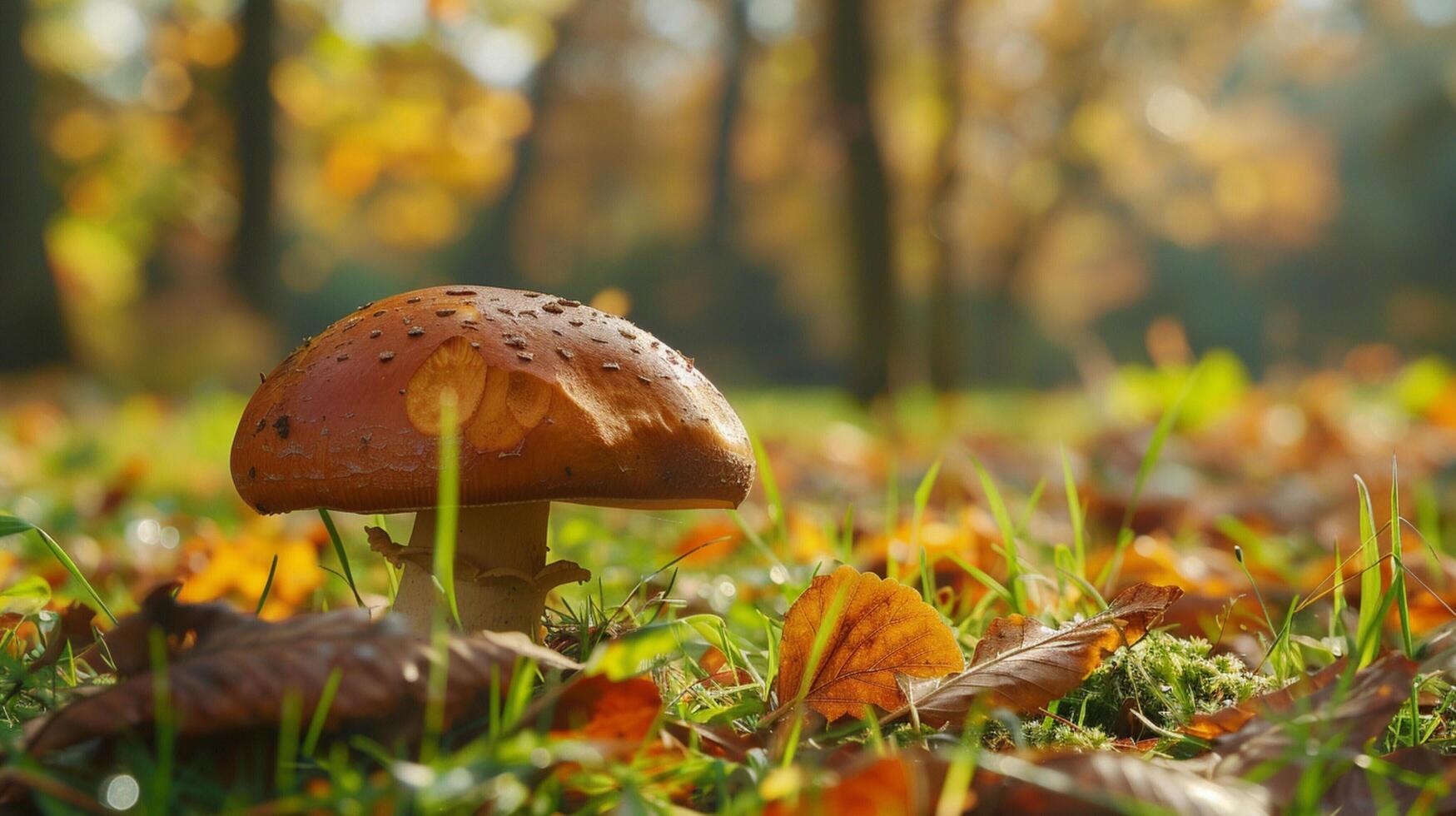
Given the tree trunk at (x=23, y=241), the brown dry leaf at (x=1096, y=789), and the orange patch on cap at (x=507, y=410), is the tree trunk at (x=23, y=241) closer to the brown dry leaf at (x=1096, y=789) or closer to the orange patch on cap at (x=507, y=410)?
the orange patch on cap at (x=507, y=410)

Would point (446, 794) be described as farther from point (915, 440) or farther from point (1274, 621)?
point (915, 440)

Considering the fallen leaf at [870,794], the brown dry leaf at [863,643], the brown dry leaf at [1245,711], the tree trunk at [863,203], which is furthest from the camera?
the tree trunk at [863,203]

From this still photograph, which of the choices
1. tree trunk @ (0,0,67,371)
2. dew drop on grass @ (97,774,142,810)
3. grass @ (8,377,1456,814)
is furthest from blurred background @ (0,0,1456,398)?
dew drop on grass @ (97,774,142,810)

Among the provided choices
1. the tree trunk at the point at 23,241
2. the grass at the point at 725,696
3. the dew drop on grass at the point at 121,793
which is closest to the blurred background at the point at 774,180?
the tree trunk at the point at 23,241

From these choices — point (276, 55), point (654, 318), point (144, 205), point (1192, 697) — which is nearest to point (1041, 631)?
point (1192, 697)

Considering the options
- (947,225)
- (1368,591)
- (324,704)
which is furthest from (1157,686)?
(947,225)

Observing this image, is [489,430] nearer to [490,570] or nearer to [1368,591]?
[490,570]
